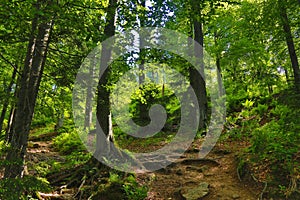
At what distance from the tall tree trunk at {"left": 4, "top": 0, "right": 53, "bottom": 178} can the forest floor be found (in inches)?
46.1

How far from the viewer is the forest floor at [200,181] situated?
547 centimetres

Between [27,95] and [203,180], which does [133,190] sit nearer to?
[203,180]

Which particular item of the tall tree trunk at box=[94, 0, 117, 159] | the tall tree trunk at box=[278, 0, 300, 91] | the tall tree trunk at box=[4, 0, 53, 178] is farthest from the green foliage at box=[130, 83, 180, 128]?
the tall tree trunk at box=[4, 0, 53, 178]

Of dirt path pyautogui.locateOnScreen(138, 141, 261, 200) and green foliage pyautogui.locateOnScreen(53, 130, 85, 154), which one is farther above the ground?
green foliage pyautogui.locateOnScreen(53, 130, 85, 154)

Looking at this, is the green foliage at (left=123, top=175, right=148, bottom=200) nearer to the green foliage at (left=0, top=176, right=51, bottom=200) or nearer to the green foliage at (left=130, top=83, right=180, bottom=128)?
the green foliage at (left=0, top=176, right=51, bottom=200)

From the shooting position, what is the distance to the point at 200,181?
6.40 m

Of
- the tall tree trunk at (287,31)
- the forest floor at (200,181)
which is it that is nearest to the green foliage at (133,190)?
the forest floor at (200,181)

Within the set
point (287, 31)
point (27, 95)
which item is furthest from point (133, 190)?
point (287, 31)

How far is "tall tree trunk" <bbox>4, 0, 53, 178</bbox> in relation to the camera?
173 inches

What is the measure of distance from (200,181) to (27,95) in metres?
4.68

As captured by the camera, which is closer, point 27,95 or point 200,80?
point 27,95

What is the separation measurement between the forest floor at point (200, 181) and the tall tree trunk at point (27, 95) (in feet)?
3.84

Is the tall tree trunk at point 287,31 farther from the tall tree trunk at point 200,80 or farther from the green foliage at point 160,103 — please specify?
the green foliage at point 160,103

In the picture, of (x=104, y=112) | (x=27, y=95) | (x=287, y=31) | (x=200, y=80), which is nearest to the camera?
(x=27, y=95)
